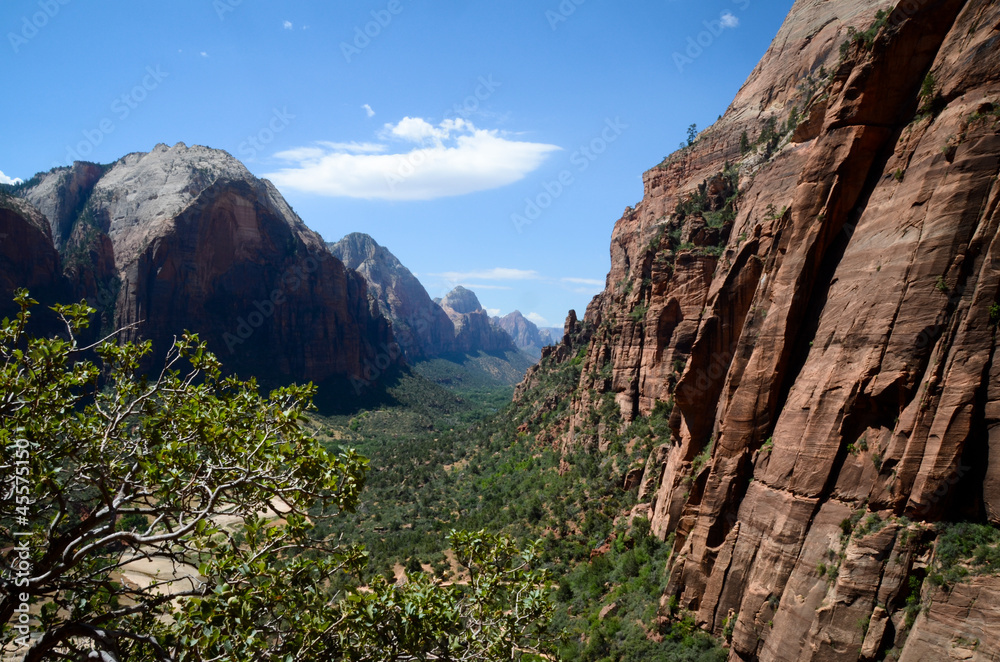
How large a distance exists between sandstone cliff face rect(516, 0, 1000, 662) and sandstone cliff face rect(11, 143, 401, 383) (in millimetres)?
101197

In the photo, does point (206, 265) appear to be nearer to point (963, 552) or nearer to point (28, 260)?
point (28, 260)

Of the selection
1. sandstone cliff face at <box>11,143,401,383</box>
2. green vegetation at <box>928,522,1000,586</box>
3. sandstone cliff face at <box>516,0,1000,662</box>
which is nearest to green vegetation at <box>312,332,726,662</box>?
sandstone cliff face at <box>516,0,1000,662</box>

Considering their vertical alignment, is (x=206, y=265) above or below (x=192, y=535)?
above

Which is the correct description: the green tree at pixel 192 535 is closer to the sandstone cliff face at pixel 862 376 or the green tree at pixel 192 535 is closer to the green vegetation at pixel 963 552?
the sandstone cliff face at pixel 862 376

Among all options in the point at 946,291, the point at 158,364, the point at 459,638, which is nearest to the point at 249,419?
the point at 459,638

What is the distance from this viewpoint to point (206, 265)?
110 m

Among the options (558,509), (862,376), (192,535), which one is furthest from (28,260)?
(862,376)

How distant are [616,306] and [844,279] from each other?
118 feet

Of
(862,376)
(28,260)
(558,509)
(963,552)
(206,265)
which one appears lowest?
(558,509)

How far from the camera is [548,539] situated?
36875 mm

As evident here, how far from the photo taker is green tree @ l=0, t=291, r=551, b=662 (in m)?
6.84

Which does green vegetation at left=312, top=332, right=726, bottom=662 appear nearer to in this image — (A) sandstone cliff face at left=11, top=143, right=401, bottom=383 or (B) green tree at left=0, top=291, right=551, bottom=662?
(B) green tree at left=0, top=291, right=551, bottom=662

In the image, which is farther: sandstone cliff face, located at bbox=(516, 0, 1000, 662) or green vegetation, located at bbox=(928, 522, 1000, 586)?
sandstone cliff face, located at bbox=(516, 0, 1000, 662)

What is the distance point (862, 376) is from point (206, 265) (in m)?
121
